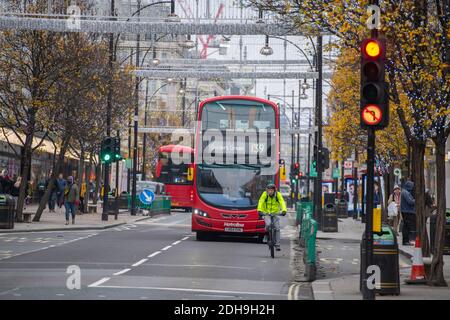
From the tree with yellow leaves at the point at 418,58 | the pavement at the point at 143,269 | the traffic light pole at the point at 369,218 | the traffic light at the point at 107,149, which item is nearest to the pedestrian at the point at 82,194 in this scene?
the traffic light at the point at 107,149

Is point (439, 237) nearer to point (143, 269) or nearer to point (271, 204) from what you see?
point (143, 269)

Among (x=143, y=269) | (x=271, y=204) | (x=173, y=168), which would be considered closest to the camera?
(x=143, y=269)

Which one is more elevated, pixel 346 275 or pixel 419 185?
pixel 419 185

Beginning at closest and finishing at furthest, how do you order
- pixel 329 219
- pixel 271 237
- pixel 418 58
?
1. pixel 418 58
2. pixel 271 237
3. pixel 329 219

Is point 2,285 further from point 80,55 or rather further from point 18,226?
point 80,55

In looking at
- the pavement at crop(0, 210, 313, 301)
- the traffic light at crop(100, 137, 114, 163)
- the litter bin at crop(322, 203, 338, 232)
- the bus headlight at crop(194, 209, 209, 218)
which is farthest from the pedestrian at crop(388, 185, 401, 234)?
the traffic light at crop(100, 137, 114, 163)

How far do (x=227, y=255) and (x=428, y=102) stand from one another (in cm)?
827

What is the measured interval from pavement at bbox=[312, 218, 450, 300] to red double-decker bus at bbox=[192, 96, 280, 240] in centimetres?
264

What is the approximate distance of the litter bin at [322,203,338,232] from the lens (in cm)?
4025

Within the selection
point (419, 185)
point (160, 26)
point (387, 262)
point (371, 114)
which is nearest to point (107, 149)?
point (160, 26)

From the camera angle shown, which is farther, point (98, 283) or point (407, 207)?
point (407, 207)

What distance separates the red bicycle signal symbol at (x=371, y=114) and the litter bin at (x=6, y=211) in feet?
69.9

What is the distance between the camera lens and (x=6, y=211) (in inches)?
1305

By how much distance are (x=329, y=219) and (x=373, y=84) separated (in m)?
27.3
